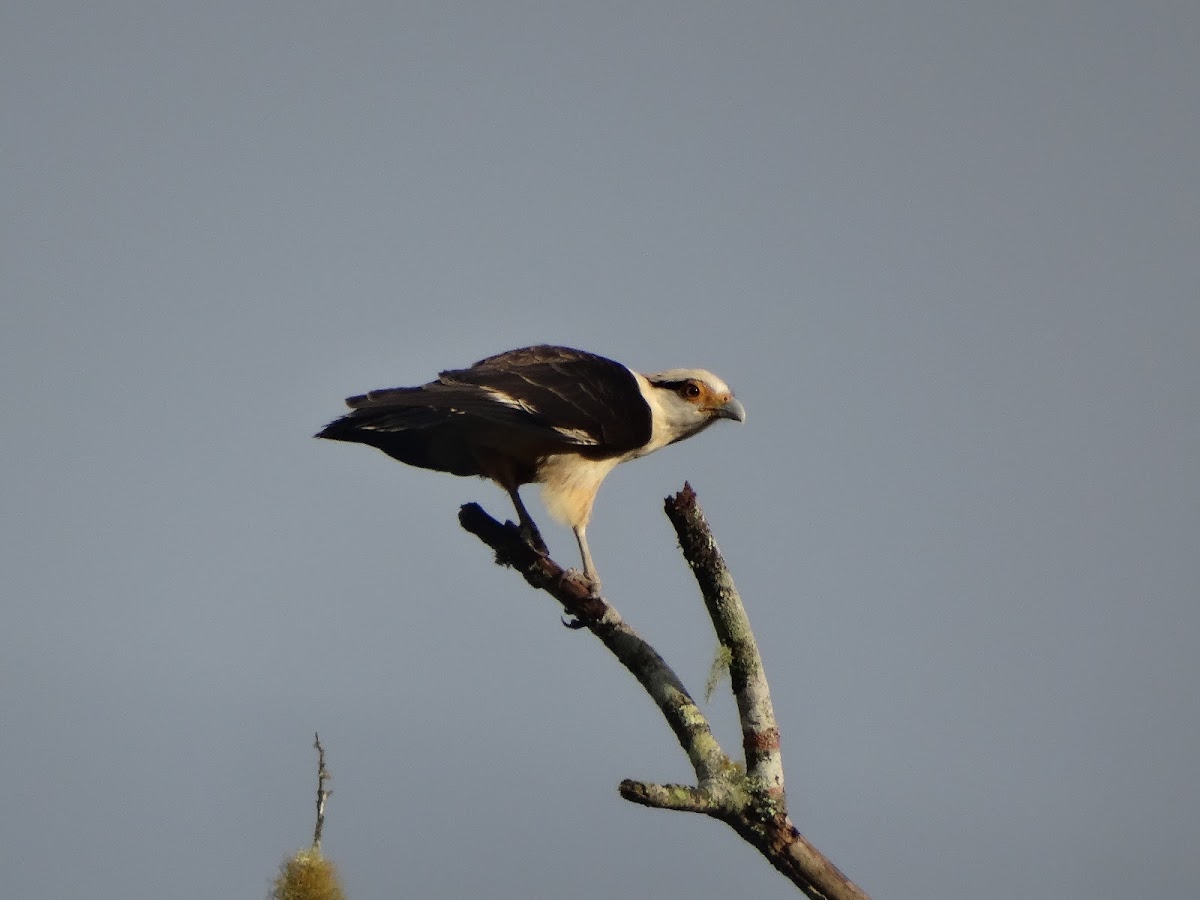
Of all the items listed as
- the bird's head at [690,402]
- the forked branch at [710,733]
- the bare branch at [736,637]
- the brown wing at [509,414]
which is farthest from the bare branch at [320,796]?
the bird's head at [690,402]

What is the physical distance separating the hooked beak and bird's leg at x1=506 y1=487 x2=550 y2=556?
6.19 feet

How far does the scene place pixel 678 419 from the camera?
34.9ft

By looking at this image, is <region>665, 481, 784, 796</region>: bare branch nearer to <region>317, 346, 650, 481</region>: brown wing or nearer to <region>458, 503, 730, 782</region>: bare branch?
<region>458, 503, 730, 782</region>: bare branch

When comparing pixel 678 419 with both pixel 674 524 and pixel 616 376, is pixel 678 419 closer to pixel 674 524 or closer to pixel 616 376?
pixel 616 376

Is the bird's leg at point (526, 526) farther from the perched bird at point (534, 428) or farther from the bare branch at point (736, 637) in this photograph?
the bare branch at point (736, 637)

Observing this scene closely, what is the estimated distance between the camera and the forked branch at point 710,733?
5.72 metres

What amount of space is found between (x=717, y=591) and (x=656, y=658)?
45cm

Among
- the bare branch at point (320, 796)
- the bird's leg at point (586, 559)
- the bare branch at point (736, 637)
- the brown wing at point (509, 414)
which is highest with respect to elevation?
the brown wing at point (509, 414)

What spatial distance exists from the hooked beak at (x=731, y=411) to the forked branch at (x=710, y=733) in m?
3.32

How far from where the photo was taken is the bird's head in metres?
10.6

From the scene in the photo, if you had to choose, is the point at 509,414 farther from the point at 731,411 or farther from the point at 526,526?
the point at 731,411

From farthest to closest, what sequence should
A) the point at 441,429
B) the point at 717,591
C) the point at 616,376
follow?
the point at 616,376 < the point at 441,429 < the point at 717,591

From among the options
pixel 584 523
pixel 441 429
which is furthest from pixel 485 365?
pixel 584 523

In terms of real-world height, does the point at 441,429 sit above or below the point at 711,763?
above
